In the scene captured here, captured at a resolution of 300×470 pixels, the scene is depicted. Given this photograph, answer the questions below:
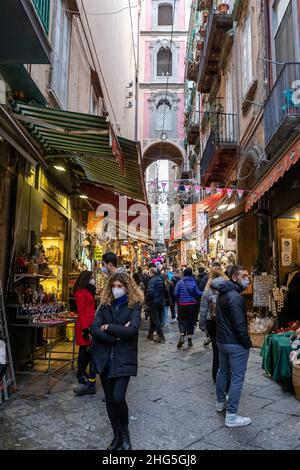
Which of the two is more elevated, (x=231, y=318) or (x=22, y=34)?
(x=22, y=34)

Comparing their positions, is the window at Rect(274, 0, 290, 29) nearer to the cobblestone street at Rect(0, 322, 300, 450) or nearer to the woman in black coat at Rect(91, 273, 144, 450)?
the cobblestone street at Rect(0, 322, 300, 450)

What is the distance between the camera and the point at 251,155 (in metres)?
11.6

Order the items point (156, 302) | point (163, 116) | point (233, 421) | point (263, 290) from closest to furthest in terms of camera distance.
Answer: point (233, 421) < point (263, 290) < point (156, 302) < point (163, 116)

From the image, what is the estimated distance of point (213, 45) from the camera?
15234mm

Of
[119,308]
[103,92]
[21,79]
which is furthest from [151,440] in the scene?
[103,92]

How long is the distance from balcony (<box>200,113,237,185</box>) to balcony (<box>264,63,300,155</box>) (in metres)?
4.45

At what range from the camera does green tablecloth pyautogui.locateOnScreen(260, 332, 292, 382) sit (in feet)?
18.8

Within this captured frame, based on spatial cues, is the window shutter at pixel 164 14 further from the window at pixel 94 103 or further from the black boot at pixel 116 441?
the black boot at pixel 116 441

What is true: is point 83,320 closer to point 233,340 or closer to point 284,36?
point 233,340

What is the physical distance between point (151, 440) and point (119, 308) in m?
1.42

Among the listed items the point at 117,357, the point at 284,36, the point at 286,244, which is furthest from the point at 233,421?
the point at 284,36

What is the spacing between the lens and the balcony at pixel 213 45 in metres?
13.9

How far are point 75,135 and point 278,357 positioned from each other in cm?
461
